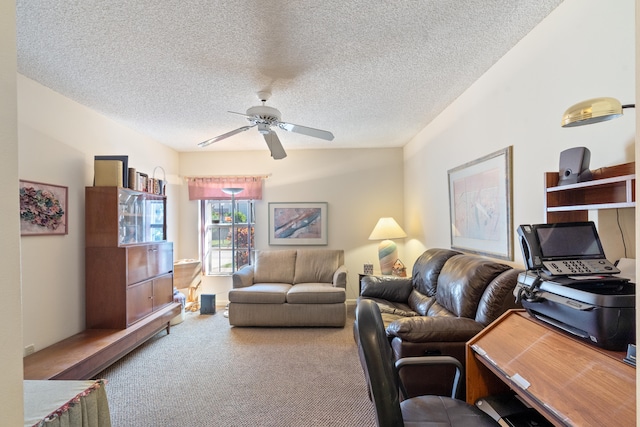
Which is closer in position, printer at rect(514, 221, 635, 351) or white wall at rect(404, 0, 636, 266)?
printer at rect(514, 221, 635, 351)

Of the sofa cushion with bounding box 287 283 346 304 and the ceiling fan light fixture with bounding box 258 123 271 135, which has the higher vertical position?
the ceiling fan light fixture with bounding box 258 123 271 135

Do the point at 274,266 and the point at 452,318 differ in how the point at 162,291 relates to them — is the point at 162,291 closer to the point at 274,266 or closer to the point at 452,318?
the point at 274,266

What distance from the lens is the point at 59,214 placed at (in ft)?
8.91

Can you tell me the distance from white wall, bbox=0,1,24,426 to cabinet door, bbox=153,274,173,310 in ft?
10.00

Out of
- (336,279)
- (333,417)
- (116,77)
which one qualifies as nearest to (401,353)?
(333,417)

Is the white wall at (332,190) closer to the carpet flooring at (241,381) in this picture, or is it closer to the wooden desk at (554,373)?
the carpet flooring at (241,381)

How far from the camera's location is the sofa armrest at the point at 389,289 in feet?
11.0

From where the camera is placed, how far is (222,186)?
5.02 meters

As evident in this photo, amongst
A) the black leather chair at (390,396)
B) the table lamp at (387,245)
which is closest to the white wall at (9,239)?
the black leather chair at (390,396)

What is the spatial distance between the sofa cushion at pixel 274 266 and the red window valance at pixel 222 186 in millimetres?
1020

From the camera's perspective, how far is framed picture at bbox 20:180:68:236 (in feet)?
7.95

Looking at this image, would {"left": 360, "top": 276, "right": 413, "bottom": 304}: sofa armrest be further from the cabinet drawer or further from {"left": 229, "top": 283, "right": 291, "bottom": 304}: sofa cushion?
the cabinet drawer

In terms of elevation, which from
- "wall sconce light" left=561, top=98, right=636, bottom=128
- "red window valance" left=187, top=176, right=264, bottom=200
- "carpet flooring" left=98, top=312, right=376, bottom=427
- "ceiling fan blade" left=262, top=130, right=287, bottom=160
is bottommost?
"carpet flooring" left=98, top=312, right=376, bottom=427

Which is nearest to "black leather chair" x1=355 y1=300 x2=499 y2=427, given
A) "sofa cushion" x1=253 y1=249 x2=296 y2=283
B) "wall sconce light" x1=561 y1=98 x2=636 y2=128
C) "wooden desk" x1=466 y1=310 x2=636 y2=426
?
"wooden desk" x1=466 y1=310 x2=636 y2=426
